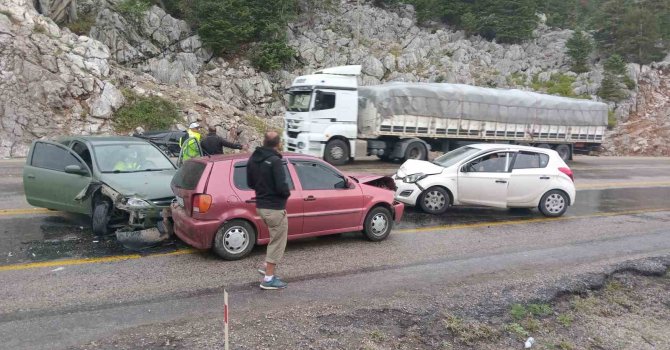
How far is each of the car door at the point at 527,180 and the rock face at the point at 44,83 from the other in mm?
19525

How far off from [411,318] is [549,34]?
58.8m

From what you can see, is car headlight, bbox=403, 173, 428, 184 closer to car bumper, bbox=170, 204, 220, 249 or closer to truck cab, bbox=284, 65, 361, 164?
car bumper, bbox=170, 204, 220, 249

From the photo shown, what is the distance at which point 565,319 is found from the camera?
5371mm

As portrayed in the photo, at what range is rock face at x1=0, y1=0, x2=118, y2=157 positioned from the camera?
70.3 feet

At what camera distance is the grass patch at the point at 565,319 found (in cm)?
530

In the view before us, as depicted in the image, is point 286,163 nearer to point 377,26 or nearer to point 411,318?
point 411,318

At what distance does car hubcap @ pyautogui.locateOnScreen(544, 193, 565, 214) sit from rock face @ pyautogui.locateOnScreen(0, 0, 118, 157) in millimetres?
20105

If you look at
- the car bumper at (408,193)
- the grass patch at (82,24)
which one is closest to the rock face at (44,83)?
the grass patch at (82,24)

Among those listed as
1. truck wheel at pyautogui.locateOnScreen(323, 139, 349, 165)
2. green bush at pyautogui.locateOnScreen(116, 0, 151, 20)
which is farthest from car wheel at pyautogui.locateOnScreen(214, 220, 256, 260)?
green bush at pyautogui.locateOnScreen(116, 0, 151, 20)

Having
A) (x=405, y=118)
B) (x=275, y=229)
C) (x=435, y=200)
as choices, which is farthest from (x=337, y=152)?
(x=275, y=229)

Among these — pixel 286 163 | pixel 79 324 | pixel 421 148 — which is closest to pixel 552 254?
pixel 286 163

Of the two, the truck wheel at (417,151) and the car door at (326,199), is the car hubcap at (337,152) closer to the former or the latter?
the truck wheel at (417,151)

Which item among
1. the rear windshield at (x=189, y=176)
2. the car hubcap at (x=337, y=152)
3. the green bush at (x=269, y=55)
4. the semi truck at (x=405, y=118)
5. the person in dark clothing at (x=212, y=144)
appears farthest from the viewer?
the green bush at (x=269, y=55)

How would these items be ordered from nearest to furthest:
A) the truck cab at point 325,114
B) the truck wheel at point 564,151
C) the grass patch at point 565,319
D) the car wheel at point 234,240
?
the grass patch at point 565,319, the car wheel at point 234,240, the truck cab at point 325,114, the truck wheel at point 564,151
